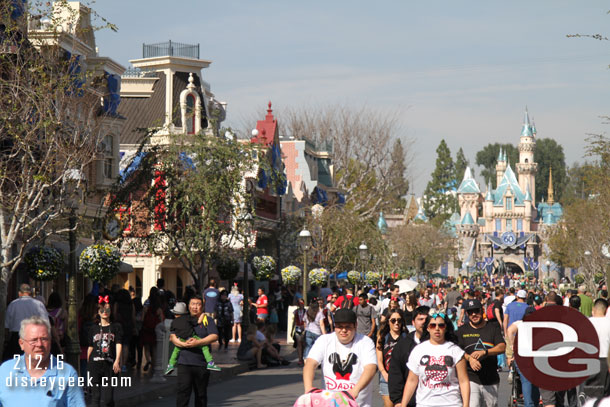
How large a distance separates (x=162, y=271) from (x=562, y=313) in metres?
34.6

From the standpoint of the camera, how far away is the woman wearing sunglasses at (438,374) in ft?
28.1

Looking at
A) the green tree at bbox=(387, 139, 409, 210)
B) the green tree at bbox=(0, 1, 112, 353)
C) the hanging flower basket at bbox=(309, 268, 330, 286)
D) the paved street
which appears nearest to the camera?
the paved street

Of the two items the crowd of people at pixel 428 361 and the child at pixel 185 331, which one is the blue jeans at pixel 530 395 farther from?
the child at pixel 185 331

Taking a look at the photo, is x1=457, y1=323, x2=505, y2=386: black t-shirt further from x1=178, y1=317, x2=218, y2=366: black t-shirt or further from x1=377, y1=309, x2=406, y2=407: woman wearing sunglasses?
x1=178, y1=317, x2=218, y2=366: black t-shirt

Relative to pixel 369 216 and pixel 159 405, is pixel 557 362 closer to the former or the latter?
pixel 159 405

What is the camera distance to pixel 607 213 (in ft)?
125

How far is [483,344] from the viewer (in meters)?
10.5

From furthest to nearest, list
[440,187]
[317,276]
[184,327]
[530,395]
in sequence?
[440,187], [317,276], [530,395], [184,327]

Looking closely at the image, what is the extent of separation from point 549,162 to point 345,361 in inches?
6802

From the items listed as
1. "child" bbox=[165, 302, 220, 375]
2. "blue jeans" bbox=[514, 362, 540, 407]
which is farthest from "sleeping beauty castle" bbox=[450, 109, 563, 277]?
"child" bbox=[165, 302, 220, 375]

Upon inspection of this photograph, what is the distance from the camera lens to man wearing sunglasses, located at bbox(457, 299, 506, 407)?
397 inches

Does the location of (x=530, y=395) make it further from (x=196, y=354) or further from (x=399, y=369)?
(x=196, y=354)

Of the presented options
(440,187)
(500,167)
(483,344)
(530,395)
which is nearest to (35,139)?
(530,395)

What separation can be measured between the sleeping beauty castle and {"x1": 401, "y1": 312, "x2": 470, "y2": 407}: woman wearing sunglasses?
463ft
